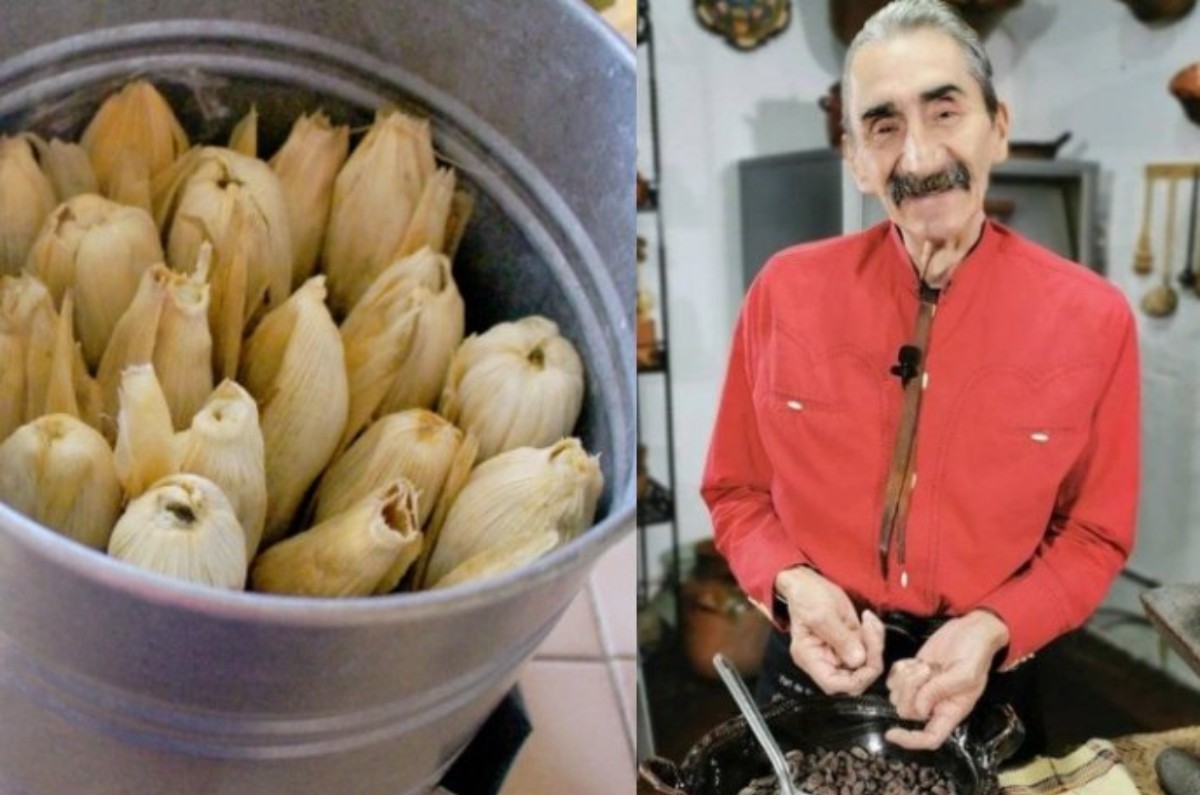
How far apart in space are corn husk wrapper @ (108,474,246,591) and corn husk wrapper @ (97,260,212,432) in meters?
0.05

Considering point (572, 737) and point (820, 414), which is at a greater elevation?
point (820, 414)

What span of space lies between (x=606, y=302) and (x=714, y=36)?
0.10 m

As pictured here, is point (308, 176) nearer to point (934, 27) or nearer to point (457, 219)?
point (457, 219)

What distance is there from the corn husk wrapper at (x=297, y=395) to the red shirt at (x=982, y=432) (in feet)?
0.55

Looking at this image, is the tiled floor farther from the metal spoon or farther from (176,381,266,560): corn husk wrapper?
(176,381,266,560): corn husk wrapper

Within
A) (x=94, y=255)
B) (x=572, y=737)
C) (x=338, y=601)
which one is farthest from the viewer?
(x=572, y=737)

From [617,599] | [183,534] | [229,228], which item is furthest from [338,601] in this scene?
[617,599]

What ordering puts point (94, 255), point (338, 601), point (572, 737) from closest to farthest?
point (338, 601)
point (94, 255)
point (572, 737)

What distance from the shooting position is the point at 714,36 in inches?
16.8

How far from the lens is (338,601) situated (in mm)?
286

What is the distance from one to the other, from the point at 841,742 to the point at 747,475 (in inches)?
4.0

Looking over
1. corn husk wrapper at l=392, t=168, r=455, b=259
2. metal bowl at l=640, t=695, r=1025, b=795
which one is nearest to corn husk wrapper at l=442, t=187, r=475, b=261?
corn husk wrapper at l=392, t=168, r=455, b=259

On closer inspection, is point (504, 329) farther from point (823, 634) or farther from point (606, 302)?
point (823, 634)

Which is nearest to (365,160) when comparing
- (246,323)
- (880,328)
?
(246,323)
